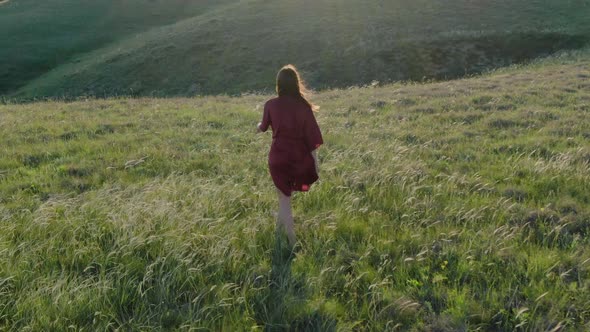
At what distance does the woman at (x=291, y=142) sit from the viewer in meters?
5.43

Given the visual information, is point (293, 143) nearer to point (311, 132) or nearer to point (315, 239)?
point (311, 132)

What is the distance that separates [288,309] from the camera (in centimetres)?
414

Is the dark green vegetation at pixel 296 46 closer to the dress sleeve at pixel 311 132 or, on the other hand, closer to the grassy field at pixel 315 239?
the grassy field at pixel 315 239

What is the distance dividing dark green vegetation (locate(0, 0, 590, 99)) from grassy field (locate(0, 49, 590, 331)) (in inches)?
1019

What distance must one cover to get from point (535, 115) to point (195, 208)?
10196 millimetres

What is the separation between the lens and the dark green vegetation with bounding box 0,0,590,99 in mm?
35719

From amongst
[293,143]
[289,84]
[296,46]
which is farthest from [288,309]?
[296,46]

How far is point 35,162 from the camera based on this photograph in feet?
31.4

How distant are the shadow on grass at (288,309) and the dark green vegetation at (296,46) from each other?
1166 inches

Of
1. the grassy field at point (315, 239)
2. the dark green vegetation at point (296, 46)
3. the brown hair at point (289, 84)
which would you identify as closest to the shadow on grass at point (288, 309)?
the grassy field at point (315, 239)

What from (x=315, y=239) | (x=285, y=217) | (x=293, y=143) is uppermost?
→ (x=293, y=143)

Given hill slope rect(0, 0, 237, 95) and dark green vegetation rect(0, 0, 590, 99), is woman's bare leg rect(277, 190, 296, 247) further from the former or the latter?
hill slope rect(0, 0, 237, 95)

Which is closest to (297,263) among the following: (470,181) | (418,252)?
(418,252)

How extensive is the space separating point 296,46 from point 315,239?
1457 inches
